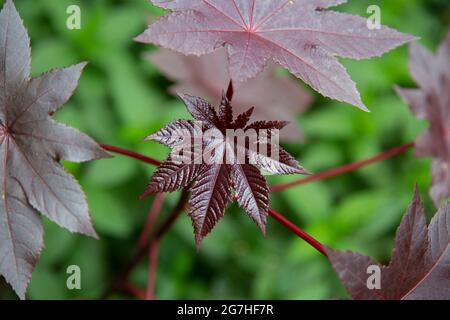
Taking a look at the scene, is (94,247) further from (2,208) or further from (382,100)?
(382,100)

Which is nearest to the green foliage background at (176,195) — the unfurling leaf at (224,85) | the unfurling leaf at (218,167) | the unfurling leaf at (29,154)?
the unfurling leaf at (224,85)

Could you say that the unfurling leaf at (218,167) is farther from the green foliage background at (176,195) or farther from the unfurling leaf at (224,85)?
the green foliage background at (176,195)

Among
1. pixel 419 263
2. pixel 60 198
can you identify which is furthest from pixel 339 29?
pixel 60 198

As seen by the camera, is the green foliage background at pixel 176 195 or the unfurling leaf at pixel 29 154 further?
the green foliage background at pixel 176 195

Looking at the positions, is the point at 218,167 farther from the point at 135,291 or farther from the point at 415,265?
the point at 135,291

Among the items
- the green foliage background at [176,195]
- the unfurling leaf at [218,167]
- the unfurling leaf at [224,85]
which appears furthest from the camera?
the green foliage background at [176,195]
